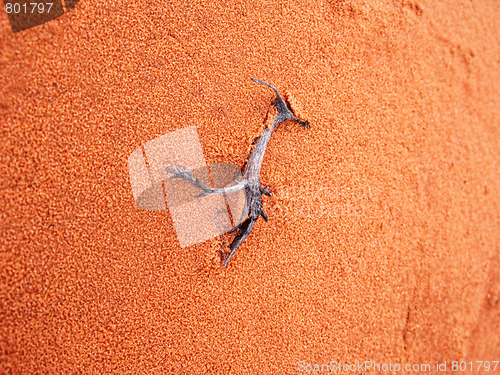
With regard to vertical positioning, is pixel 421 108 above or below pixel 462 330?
above

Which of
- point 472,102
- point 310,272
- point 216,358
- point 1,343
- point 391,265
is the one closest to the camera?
point 1,343

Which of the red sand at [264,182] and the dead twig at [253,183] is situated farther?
the dead twig at [253,183]

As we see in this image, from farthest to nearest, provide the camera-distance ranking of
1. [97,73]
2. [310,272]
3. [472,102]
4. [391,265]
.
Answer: [472,102], [391,265], [310,272], [97,73]

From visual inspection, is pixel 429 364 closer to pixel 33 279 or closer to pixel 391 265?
pixel 391 265

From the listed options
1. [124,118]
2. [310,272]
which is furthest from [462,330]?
[124,118]

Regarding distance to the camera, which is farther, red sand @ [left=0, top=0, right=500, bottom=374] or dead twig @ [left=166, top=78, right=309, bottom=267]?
dead twig @ [left=166, top=78, right=309, bottom=267]

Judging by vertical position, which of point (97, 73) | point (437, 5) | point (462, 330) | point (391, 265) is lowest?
point (462, 330)

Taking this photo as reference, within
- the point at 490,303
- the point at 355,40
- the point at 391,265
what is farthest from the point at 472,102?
the point at 490,303

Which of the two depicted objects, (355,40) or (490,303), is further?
(490,303)
